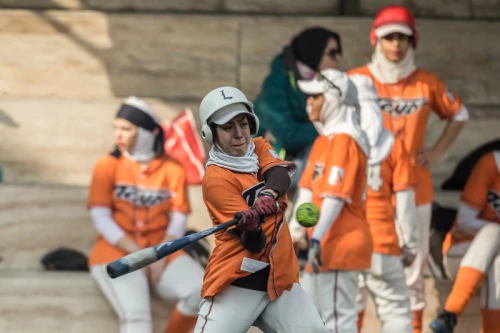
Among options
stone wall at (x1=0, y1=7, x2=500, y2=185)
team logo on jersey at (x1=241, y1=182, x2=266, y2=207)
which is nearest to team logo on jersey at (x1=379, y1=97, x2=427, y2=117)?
stone wall at (x1=0, y1=7, x2=500, y2=185)

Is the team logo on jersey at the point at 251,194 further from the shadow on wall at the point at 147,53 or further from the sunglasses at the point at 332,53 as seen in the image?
the shadow on wall at the point at 147,53

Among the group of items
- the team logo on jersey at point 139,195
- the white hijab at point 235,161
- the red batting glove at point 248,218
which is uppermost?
the white hijab at point 235,161

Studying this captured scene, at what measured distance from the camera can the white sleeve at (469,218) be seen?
301 inches

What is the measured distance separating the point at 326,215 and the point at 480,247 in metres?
1.36

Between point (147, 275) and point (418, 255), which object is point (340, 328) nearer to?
point (418, 255)

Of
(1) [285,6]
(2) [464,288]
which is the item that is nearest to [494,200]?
(2) [464,288]

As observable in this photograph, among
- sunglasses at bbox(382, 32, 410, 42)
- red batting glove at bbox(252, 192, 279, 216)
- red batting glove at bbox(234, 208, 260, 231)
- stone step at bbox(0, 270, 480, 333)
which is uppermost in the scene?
sunglasses at bbox(382, 32, 410, 42)

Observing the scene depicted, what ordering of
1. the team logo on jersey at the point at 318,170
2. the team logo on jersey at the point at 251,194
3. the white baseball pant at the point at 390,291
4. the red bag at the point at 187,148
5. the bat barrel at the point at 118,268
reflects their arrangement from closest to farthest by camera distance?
1. the bat barrel at the point at 118,268
2. the team logo on jersey at the point at 251,194
3. the team logo on jersey at the point at 318,170
4. the white baseball pant at the point at 390,291
5. the red bag at the point at 187,148

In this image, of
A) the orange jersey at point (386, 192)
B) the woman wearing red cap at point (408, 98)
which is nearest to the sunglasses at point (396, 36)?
the woman wearing red cap at point (408, 98)

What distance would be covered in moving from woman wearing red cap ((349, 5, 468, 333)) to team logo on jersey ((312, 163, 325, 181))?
94 cm

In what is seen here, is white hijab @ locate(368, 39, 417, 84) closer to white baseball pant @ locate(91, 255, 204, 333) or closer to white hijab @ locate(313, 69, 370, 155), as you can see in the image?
white hijab @ locate(313, 69, 370, 155)

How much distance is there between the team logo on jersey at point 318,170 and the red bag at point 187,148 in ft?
7.70

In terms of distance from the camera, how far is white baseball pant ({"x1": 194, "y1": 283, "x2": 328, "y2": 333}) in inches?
213

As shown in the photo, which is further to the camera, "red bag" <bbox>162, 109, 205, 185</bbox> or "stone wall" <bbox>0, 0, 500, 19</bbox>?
"stone wall" <bbox>0, 0, 500, 19</bbox>
